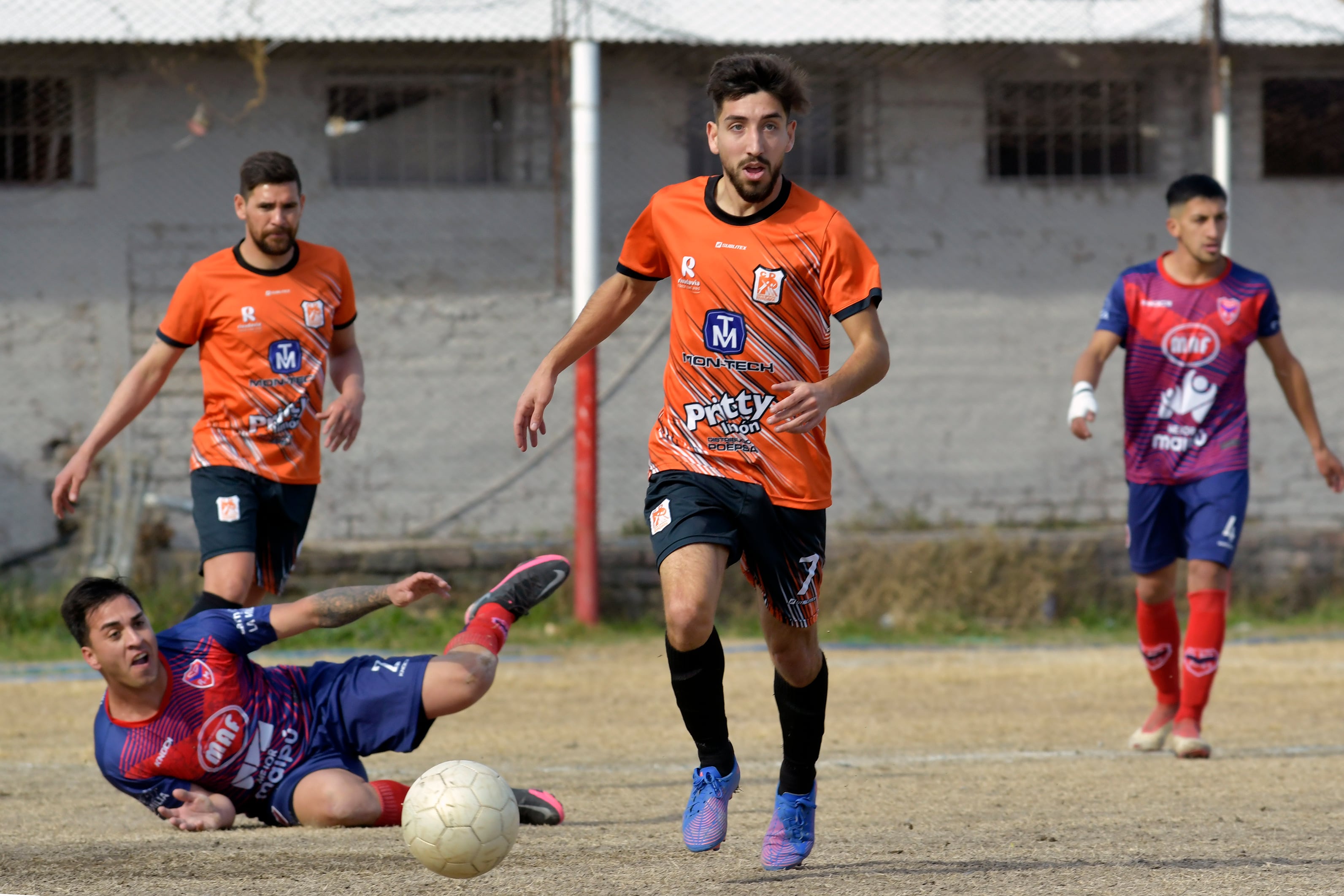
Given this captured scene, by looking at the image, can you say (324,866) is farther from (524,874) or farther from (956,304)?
(956,304)

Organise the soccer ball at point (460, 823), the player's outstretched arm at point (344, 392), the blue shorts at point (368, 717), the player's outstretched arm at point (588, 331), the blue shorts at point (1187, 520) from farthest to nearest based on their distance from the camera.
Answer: the blue shorts at point (1187, 520), the player's outstretched arm at point (344, 392), the blue shorts at point (368, 717), the player's outstretched arm at point (588, 331), the soccer ball at point (460, 823)

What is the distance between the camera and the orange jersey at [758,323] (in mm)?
4105

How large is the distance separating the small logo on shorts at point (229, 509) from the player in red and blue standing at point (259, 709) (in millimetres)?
904

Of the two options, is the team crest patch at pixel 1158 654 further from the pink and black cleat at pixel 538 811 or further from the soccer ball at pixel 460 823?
the soccer ball at pixel 460 823

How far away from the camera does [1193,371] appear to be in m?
6.47

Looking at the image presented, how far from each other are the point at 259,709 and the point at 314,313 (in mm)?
1872

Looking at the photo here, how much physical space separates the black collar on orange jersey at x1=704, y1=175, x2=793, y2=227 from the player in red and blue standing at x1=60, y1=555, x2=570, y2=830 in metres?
1.38

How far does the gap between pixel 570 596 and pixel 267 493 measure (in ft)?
15.6

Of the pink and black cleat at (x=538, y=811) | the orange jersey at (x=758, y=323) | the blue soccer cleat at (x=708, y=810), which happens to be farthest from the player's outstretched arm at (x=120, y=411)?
the blue soccer cleat at (x=708, y=810)

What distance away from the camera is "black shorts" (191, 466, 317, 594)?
19.7 ft

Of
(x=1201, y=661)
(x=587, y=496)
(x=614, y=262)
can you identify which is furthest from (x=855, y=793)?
(x=614, y=262)

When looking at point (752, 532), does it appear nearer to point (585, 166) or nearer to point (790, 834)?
point (790, 834)

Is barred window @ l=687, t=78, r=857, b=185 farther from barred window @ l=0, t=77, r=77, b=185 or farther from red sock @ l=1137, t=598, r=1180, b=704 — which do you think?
red sock @ l=1137, t=598, r=1180, b=704

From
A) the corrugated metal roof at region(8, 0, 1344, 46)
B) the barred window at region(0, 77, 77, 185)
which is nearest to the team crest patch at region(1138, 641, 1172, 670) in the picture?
the corrugated metal roof at region(8, 0, 1344, 46)
